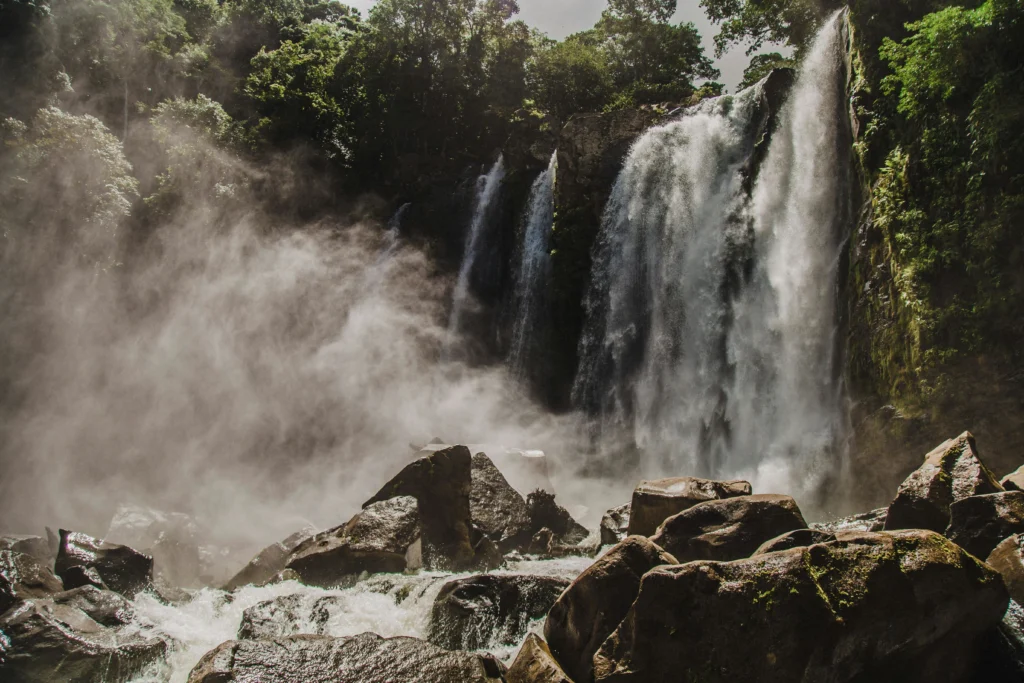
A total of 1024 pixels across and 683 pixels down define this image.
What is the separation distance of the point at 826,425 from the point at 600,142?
13.3 meters

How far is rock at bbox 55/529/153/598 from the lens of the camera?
895cm

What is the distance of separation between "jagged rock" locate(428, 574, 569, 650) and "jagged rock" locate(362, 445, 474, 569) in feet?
10.5

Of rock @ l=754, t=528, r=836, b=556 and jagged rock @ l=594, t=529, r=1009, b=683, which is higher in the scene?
rock @ l=754, t=528, r=836, b=556

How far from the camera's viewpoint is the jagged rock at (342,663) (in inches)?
188

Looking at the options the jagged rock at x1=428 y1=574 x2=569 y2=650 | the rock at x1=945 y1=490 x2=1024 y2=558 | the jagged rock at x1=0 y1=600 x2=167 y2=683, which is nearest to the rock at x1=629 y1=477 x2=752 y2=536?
the jagged rock at x1=428 y1=574 x2=569 y2=650

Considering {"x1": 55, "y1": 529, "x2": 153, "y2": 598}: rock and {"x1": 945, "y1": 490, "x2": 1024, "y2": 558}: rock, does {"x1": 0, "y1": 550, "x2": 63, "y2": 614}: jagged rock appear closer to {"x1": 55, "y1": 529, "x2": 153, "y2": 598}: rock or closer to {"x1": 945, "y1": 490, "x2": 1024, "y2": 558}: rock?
{"x1": 55, "y1": 529, "x2": 153, "y2": 598}: rock

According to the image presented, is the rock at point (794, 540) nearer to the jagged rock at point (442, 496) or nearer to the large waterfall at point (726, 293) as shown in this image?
the jagged rock at point (442, 496)

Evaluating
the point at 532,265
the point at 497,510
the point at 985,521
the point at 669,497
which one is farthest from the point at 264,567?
the point at 532,265

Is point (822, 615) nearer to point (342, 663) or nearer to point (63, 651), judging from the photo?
point (342, 663)

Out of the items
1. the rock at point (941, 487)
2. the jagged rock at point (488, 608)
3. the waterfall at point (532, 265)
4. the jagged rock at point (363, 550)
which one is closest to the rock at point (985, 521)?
the rock at point (941, 487)

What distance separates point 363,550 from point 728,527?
5.22 m

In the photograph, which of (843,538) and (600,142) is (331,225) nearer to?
(600,142)

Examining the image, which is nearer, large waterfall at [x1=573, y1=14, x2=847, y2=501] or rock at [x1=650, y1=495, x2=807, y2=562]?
rock at [x1=650, y1=495, x2=807, y2=562]

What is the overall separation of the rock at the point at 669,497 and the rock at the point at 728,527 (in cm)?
107
